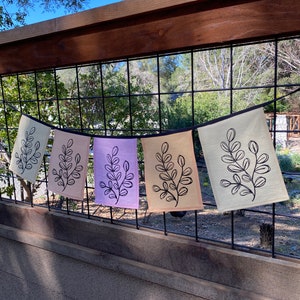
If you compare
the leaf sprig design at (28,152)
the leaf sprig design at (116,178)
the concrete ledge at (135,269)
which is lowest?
the concrete ledge at (135,269)

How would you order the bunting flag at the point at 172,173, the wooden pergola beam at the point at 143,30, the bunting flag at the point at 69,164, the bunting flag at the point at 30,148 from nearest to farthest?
the wooden pergola beam at the point at 143,30 → the bunting flag at the point at 172,173 → the bunting flag at the point at 69,164 → the bunting flag at the point at 30,148

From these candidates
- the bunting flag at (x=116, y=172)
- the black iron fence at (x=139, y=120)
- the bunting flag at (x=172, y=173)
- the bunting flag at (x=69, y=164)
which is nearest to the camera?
the bunting flag at (x=172, y=173)

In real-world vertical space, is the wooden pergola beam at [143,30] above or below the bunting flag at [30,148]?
above

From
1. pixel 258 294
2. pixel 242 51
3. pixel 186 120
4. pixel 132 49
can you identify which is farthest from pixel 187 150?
pixel 242 51

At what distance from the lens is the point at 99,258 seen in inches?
57.7

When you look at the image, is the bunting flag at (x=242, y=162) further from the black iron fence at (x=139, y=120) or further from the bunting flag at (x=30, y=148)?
the black iron fence at (x=139, y=120)

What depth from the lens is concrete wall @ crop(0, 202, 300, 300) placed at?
1134 millimetres

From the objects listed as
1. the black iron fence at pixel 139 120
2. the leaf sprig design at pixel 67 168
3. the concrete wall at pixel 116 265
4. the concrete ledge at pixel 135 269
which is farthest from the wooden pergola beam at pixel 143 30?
the black iron fence at pixel 139 120

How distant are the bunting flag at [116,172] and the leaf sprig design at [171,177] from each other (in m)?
0.10

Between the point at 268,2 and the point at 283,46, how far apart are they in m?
8.61

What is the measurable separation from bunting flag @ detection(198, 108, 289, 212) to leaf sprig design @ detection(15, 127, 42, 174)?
2.69 feet

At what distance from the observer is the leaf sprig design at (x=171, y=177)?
1.14 m

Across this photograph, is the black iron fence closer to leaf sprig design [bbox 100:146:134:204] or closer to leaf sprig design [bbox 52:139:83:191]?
leaf sprig design [bbox 52:139:83:191]

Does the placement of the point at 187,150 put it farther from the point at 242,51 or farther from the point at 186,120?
the point at 242,51
